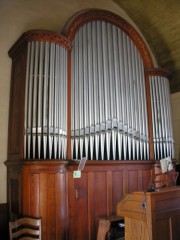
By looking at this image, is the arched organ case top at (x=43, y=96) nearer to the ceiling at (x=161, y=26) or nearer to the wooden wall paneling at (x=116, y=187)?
the wooden wall paneling at (x=116, y=187)

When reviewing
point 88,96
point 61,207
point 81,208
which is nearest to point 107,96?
point 88,96

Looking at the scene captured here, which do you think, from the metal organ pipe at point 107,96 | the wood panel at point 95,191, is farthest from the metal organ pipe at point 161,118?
the wood panel at point 95,191

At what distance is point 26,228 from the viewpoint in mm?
3672

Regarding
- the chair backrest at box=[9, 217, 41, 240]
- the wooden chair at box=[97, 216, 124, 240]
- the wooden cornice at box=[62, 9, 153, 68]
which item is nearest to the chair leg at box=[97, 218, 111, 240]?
the wooden chair at box=[97, 216, 124, 240]

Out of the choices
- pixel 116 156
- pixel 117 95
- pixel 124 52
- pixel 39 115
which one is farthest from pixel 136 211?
pixel 124 52

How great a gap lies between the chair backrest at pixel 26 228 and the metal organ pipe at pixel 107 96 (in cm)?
110

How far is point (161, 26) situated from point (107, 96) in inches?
102

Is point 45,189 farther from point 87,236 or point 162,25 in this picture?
point 162,25

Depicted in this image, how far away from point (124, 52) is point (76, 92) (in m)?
1.49

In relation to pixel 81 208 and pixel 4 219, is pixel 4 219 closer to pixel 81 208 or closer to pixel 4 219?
pixel 4 219

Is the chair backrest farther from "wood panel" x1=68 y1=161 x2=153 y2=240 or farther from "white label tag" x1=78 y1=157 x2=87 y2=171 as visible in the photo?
"white label tag" x1=78 y1=157 x2=87 y2=171

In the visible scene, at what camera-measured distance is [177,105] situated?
666 cm

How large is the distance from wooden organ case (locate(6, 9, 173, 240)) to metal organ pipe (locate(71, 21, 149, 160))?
16mm

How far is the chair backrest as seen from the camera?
11.8 feet
